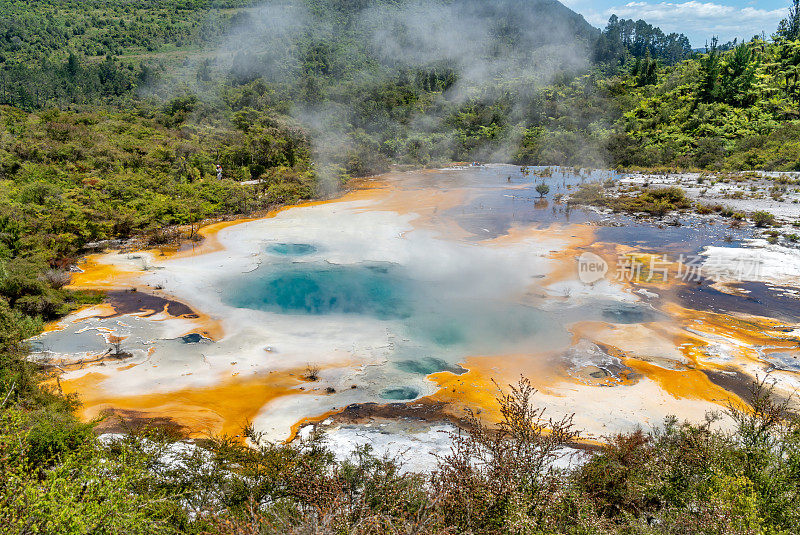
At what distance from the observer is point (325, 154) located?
37.0 metres

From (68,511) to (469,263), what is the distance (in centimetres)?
1577

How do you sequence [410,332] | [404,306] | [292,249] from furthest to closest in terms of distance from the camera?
[292,249] < [404,306] < [410,332]

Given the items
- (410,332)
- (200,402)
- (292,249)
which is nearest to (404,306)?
(410,332)

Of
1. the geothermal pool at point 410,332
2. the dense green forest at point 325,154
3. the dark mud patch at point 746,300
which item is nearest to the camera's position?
the dense green forest at point 325,154

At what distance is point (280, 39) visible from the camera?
227 feet

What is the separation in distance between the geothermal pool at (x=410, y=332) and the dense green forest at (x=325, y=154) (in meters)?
1.31

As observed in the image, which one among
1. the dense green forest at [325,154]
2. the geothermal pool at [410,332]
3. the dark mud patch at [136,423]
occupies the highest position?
the dense green forest at [325,154]

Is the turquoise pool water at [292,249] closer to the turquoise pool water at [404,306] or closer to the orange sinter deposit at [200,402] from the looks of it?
the turquoise pool water at [404,306]

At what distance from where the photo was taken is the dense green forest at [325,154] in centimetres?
531

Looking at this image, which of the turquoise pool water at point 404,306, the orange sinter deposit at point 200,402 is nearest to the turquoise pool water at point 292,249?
the turquoise pool water at point 404,306

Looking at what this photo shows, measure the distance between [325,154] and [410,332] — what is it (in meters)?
26.7

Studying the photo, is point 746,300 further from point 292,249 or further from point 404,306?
point 292,249

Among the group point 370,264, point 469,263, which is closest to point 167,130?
point 370,264

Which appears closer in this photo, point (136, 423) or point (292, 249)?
point (136, 423)
